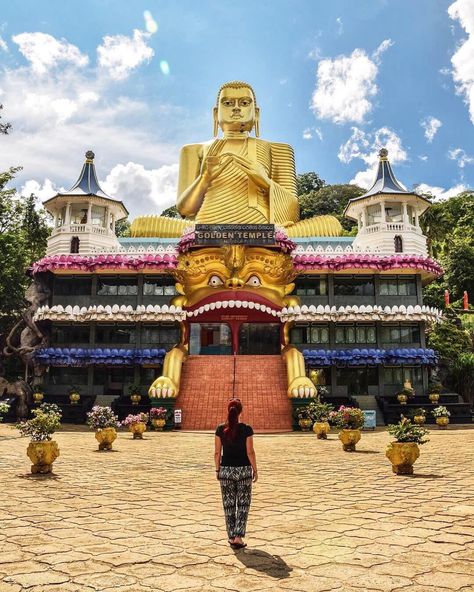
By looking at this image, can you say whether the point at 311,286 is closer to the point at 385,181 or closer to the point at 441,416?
the point at 385,181

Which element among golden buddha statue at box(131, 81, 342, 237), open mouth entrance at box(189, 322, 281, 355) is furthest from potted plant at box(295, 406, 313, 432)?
golden buddha statue at box(131, 81, 342, 237)

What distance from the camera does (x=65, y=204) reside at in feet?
106

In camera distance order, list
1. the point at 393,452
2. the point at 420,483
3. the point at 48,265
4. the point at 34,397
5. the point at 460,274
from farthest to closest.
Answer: the point at 460,274
the point at 48,265
the point at 34,397
the point at 393,452
the point at 420,483

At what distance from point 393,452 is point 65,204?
26.4 metres

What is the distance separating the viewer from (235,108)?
32.7 metres

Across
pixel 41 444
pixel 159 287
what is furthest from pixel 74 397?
pixel 41 444

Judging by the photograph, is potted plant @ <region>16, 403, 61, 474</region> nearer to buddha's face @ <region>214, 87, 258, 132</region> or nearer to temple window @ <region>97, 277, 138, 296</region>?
temple window @ <region>97, 277, 138, 296</region>

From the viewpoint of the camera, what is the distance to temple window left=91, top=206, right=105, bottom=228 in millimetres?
32594

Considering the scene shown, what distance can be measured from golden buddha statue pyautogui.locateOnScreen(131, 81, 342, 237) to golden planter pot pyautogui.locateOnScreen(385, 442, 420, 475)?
1993cm

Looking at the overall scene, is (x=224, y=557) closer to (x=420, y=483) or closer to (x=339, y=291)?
(x=420, y=483)

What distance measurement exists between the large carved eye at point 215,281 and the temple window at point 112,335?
5217 millimetres

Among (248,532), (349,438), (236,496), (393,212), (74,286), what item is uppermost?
(393,212)

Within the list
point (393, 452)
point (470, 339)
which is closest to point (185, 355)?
point (393, 452)

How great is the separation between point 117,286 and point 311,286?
1080cm
